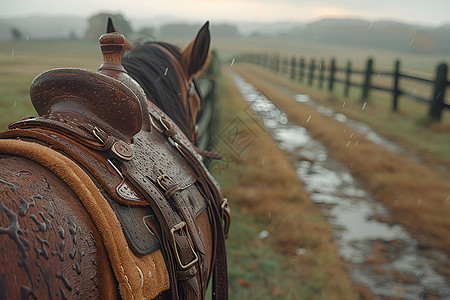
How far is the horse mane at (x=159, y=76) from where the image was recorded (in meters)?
1.57

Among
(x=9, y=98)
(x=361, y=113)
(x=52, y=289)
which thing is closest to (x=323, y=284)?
(x=52, y=289)

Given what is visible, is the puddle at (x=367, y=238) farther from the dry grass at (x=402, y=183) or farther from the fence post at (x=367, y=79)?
the fence post at (x=367, y=79)

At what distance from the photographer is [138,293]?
84 centimetres

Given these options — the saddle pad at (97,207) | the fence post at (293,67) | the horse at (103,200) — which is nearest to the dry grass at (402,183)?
the horse at (103,200)

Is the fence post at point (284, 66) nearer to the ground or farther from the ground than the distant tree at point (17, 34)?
nearer to the ground

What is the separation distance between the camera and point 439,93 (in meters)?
7.96

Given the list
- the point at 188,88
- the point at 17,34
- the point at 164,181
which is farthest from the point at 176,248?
the point at 17,34

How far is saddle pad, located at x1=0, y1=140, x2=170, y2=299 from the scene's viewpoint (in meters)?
0.80

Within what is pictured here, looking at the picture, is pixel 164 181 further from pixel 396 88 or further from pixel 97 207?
pixel 396 88

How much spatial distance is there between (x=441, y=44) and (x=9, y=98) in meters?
64.8

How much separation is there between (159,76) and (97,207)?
37.4 inches

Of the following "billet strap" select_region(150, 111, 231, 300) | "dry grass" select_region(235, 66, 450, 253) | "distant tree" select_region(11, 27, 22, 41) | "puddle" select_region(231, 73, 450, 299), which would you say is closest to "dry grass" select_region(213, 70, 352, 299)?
"puddle" select_region(231, 73, 450, 299)

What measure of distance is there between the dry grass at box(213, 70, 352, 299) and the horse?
143 cm

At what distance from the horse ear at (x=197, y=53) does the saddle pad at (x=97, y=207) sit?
41.5 inches
